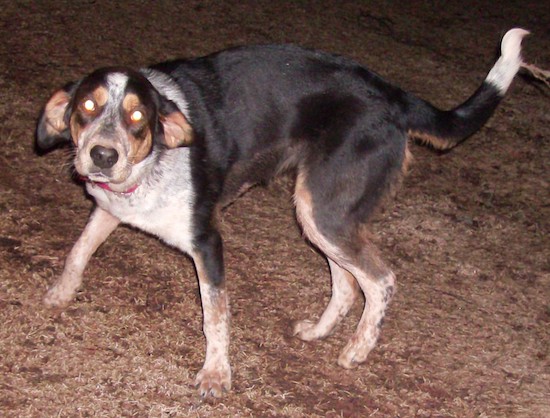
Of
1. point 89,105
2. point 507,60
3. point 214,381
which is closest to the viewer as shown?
point 89,105

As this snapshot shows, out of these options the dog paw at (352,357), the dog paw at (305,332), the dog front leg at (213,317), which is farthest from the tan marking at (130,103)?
the dog paw at (352,357)

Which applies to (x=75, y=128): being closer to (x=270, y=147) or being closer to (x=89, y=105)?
(x=89, y=105)

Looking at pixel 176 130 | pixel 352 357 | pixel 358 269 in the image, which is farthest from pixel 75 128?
pixel 352 357

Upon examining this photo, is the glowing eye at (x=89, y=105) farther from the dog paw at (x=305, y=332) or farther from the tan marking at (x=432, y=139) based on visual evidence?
the dog paw at (x=305, y=332)

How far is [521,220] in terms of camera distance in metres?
5.70

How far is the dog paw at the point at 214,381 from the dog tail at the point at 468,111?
149cm

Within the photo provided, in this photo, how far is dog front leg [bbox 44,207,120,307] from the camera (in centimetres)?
427

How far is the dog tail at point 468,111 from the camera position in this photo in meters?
4.07

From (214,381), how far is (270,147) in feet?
3.86

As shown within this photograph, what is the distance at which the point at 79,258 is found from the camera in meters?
4.31

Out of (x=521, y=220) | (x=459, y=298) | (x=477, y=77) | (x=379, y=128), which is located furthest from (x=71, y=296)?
(x=477, y=77)

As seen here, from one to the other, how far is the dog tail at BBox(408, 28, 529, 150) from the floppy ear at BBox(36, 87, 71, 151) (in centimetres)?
165

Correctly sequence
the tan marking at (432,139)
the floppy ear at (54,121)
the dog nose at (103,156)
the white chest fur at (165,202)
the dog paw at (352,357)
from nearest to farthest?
the dog nose at (103,156), the floppy ear at (54,121), the white chest fur at (165,202), the tan marking at (432,139), the dog paw at (352,357)

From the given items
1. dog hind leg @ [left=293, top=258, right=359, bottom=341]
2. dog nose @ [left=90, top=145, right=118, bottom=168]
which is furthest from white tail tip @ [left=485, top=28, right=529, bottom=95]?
dog nose @ [left=90, top=145, right=118, bottom=168]
